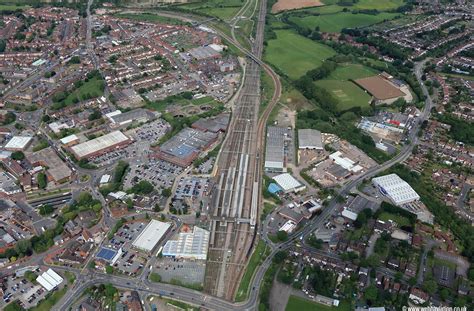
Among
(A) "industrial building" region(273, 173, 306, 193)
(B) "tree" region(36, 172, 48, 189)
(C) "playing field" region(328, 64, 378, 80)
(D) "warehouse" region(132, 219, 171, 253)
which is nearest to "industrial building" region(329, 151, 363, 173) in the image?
(A) "industrial building" region(273, 173, 306, 193)

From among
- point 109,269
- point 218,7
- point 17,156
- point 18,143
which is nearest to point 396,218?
point 109,269

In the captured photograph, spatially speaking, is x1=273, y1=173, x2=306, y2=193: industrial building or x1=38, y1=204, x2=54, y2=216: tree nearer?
x1=38, y1=204, x2=54, y2=216: tree

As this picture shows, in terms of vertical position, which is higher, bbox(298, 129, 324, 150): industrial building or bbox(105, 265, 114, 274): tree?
bbox(298, 129, 324, 150): industrial building

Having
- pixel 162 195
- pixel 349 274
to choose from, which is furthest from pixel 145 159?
pixel 349 274

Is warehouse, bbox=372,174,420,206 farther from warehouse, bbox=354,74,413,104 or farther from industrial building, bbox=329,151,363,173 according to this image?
warehouse, bbox=354,74,413,104

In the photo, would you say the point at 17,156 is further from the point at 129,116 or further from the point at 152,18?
the point at 152,18
